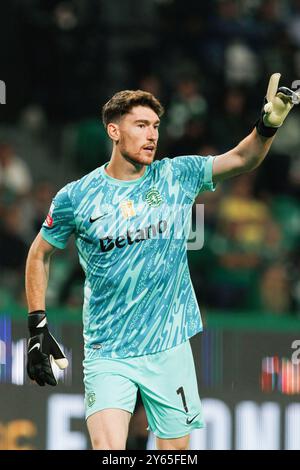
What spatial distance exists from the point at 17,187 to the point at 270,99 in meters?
5.94

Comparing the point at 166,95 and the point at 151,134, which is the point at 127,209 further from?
the point at 166,95

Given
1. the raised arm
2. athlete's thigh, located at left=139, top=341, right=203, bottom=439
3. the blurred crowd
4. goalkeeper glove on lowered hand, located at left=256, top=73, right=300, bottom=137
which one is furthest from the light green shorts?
the blurred crowd

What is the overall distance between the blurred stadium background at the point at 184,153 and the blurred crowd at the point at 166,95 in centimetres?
2

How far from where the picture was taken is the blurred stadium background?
989cm

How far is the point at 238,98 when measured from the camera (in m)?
13.5

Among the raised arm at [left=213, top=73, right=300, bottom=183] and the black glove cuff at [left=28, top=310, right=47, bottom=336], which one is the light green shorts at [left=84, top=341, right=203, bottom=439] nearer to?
the black glove cuff at [left=28, top=310, right=47, bottom=336]

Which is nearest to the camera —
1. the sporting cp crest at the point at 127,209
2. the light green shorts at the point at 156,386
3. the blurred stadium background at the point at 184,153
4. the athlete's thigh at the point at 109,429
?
the athlete's thigh at the point at 109,429

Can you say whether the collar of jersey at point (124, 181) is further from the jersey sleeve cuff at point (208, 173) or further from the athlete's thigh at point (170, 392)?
the athlete's thigh at point (170, 392)

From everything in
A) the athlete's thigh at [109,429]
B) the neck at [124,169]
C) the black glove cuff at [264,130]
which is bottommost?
the athlete's thigh at [109,429]

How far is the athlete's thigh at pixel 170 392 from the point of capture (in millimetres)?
7270

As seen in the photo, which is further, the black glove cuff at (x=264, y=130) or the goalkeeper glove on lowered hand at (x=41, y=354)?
the goalkeeper glove on lowered hand at (x=41, y=354)

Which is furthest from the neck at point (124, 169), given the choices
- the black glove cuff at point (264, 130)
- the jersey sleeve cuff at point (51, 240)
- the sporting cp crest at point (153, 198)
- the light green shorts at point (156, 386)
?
the light green shorts at point (156, 386)

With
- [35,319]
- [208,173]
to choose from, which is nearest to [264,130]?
[208,173]

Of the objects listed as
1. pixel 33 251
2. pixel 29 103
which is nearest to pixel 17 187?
pixel 29 103
